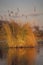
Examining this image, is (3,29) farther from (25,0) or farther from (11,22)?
(25,0)

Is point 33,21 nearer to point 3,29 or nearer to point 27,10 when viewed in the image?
point 27,10

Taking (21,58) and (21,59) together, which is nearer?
(21,59)

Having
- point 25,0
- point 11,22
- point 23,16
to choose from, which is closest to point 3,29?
point 11,22

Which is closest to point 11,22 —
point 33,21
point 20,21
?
point 20,21

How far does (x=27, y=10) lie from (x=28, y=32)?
0.67 meters

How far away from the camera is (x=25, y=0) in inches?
235

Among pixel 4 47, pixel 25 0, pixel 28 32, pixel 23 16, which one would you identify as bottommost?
pixel 4 47

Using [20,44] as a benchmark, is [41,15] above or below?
above

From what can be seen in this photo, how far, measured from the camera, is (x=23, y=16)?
5.93 meters

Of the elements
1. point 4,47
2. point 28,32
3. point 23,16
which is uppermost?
point 23,16

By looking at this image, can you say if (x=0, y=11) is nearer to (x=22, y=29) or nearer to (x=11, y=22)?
(x=11, y=22)

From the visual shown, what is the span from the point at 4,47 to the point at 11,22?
72cm

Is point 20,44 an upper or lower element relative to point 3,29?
lower

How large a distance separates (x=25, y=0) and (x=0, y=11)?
2.55 ft
